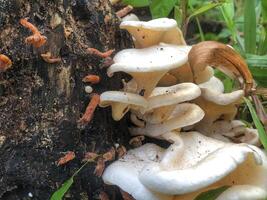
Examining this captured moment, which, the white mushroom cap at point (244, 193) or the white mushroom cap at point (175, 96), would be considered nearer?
the white mushroom cap at point (244, 193)

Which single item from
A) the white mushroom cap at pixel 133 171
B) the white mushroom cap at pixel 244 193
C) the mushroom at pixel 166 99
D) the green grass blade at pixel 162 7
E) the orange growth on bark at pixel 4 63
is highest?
the orange growth on bark at pixel 4 63

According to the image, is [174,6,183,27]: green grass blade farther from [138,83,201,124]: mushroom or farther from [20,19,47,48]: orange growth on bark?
[20,19,47,48]: orange growth on bark

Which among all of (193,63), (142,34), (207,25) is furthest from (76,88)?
(207,25)

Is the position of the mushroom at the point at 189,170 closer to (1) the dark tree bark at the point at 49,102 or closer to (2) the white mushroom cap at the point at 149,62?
(1) the dark tree bark at the point at 49,102

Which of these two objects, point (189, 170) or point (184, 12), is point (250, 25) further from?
point (189, 170)

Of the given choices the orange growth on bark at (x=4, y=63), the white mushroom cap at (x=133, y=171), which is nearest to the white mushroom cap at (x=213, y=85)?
the white mushroom cap at (x=133, y=171)

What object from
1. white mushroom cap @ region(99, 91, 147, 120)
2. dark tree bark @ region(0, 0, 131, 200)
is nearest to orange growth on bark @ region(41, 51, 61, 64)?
dark tree bark @ region(0, 0, 131, 200)
